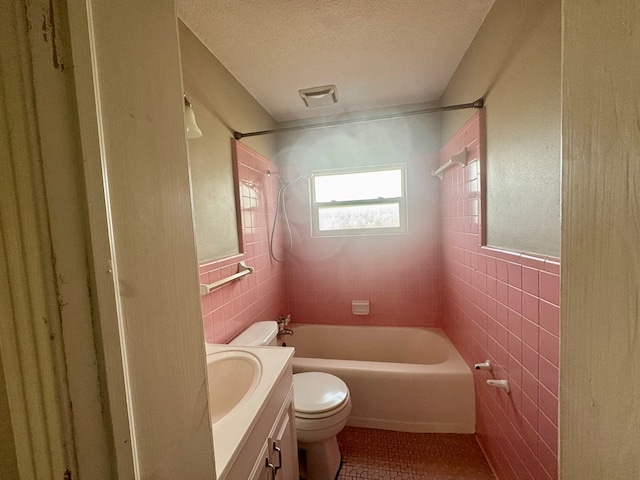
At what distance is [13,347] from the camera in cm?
27

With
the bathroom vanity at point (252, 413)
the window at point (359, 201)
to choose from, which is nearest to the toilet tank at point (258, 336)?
the bathroom vanity at point (252, 413)

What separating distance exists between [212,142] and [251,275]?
36.1 inches

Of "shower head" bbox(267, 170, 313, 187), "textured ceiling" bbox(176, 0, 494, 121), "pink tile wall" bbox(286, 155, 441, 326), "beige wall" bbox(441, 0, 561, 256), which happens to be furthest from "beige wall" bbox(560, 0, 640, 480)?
"shower head" bbox(267, 170, 313, 187)

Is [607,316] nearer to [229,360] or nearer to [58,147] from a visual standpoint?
[58,147]

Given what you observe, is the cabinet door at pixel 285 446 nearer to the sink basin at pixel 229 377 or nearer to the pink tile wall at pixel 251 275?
the sink basin at pixel 229 377

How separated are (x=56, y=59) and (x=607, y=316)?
2.47 feet

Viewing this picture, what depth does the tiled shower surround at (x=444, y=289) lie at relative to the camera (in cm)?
103

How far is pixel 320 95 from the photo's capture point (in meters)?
1.90

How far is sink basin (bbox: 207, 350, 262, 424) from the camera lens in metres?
1.02

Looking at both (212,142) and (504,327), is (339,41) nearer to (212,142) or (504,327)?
(212,142)

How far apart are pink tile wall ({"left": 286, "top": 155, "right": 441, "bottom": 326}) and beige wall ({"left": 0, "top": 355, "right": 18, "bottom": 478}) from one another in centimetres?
220

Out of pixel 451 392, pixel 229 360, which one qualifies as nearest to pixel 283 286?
pixel 229 360

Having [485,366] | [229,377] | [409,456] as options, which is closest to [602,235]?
[229,377]

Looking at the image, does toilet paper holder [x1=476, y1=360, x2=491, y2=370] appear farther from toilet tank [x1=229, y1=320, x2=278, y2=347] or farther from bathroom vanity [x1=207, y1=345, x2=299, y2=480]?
toilet tank [x1=229, y1=320, x2=278, y2=347]
